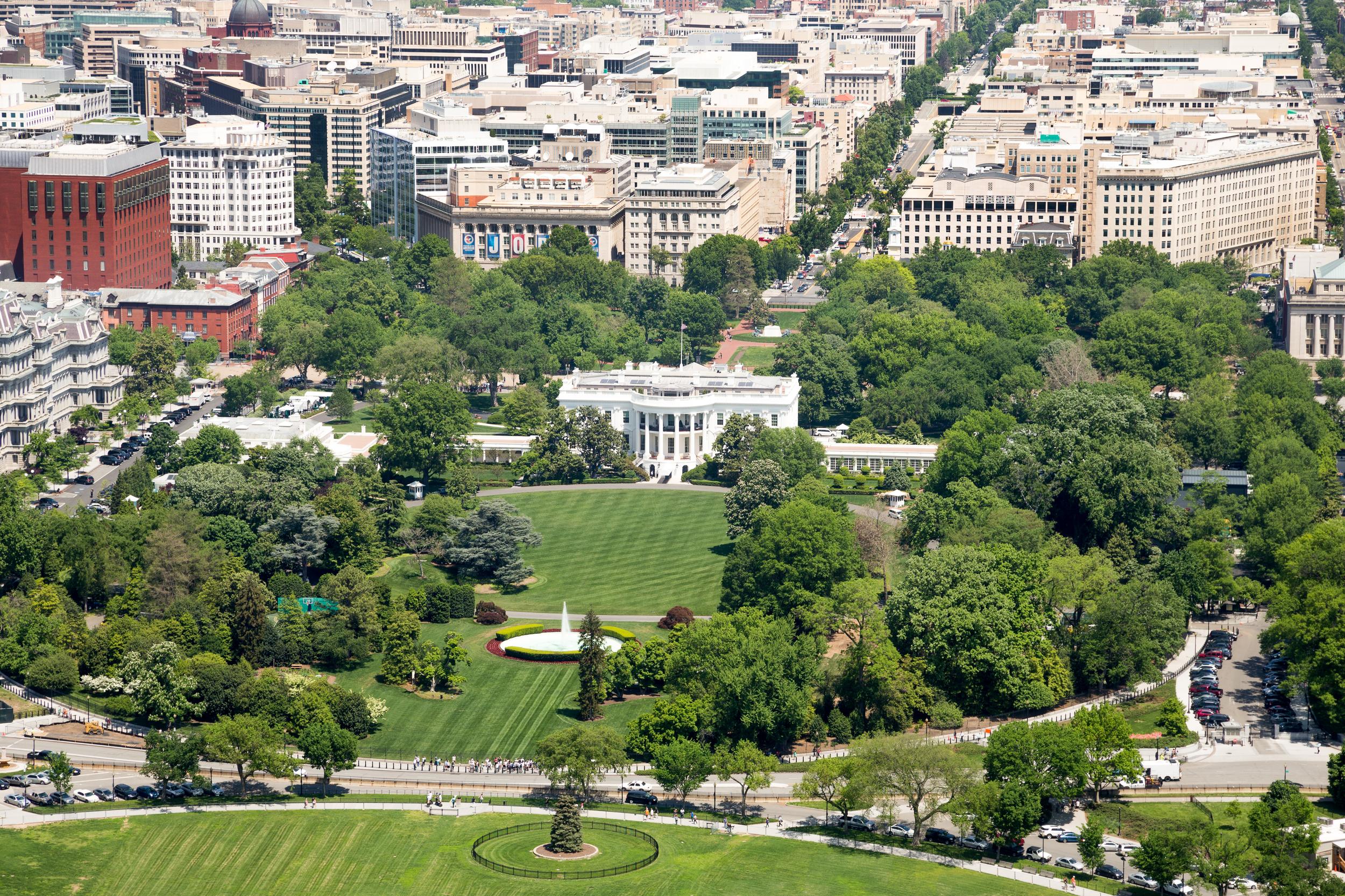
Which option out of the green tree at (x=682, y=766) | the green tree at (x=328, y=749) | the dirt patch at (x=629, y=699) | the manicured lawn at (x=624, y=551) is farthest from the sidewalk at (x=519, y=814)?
the manicured lawn at (x=624, y=551)

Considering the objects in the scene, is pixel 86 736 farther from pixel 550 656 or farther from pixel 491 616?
pixel 491 616

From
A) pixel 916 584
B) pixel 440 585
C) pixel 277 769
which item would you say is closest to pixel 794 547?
pixel 916 584

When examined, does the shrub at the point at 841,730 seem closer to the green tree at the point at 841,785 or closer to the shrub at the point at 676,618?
the green tree at the point at 841,785

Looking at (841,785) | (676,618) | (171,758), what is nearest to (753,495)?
(676,618)

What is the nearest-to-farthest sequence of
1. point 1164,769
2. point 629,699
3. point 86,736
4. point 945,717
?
point 1164,769
point 86,736
point 945,717
point 629,699

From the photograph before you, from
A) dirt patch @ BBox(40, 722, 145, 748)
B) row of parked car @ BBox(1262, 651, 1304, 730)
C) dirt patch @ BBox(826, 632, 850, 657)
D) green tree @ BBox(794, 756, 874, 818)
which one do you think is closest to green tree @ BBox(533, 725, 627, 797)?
green tree @ BBox(794, 756, 874, 818)

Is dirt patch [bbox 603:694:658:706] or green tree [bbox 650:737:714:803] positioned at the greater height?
A: green tree [bbox 650:737:714:803]

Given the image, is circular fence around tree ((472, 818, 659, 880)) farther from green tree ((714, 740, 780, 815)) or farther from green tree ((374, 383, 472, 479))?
green tree ((374, 383, 472, 479))
